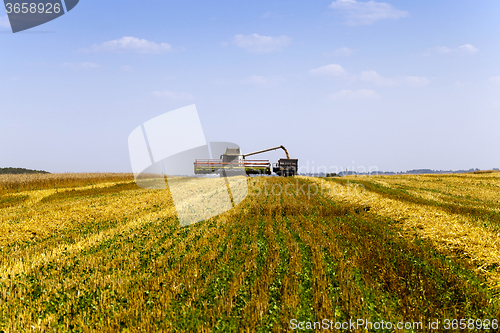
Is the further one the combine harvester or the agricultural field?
the combine harvester

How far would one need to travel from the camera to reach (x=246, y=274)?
23.2 ft

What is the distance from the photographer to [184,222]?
13742 millimetres

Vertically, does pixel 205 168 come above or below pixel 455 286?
above

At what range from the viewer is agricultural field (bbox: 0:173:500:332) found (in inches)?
210

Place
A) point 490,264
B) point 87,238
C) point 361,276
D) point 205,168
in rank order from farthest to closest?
point 205,168 < point 87,238 < point 490,264 < point 361,276

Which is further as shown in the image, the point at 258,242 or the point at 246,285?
the point at 258,242

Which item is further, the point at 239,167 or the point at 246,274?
the point at 239,167

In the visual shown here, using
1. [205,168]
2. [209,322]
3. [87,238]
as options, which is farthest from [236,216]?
[205,168]

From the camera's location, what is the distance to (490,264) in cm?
761

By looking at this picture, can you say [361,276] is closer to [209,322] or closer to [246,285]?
[246,285]

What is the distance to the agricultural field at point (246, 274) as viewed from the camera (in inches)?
210

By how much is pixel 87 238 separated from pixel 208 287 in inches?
284

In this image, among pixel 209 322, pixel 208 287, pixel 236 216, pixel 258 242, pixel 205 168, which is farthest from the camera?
pixel 205 168

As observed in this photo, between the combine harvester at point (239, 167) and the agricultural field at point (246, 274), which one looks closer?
the agricultural field at point (246, 274)
